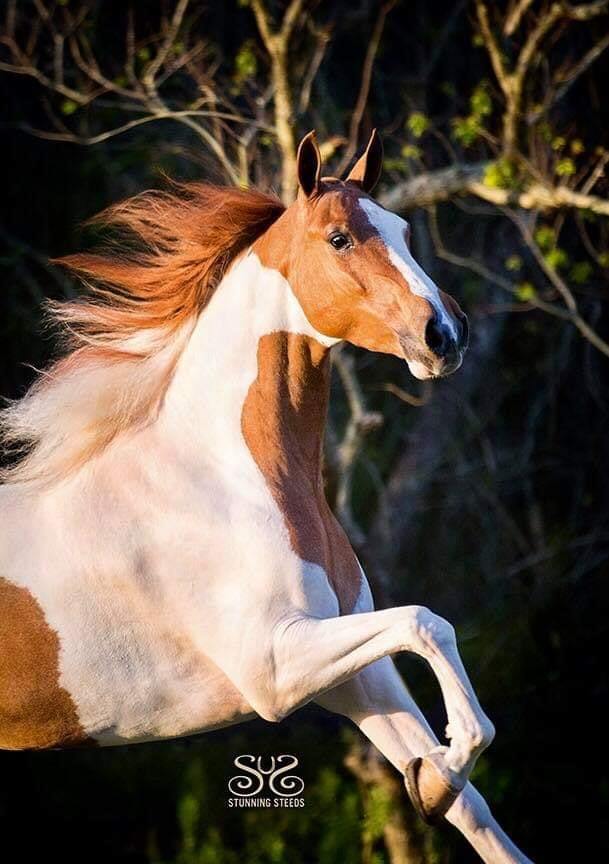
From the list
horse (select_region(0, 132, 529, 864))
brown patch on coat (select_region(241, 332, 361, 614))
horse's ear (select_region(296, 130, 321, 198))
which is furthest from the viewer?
brown patch on coat (select_region(241, 332, 361, 614))

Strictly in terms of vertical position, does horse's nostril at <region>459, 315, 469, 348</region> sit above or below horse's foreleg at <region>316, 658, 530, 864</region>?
above

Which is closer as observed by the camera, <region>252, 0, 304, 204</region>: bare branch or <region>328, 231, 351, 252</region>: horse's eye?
<region>328, 231, 351, 252</region>: horse's eye

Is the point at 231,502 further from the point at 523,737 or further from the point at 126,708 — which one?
the point at 523,737

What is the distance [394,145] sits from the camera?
31.4 ft

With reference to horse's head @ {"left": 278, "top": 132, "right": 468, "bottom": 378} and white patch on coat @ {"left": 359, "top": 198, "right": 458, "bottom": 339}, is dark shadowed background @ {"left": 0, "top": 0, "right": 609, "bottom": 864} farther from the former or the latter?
white patch on coat @ {"left": 359, "top": 198, "right": 458, "bottom": 339}

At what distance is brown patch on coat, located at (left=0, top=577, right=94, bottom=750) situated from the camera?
421 cm

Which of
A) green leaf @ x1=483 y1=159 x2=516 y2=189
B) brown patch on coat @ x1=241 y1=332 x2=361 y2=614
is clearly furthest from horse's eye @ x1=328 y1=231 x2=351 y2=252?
green leaf @ x1=483 y1=159 x2=516 y2=189

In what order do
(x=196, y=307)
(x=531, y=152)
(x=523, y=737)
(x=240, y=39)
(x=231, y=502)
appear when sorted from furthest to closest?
(x=240, y=39)
(x=523, y=737)
(x=531, y=152)
(x=196, y=307)
(x=231, y=502)

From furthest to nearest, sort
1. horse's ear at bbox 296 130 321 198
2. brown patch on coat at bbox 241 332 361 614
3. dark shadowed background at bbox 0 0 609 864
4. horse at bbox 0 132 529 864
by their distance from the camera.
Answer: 1. dark shadowed background at bbox 0 0 609 864
2. brown patch on coat at bbox 241 332 361 614
3. horse's ear at bbox 296 130 321 198
4. horse at bbox 0 132 529 864

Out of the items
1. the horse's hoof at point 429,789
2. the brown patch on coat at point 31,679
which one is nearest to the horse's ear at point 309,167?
the brown patch on coat at point 31,679

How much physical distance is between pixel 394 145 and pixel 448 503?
319 cm

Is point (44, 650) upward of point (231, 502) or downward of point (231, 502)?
downward

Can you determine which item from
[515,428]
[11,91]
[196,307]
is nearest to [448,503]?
[515,428]

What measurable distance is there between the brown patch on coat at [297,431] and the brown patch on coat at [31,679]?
84cm
